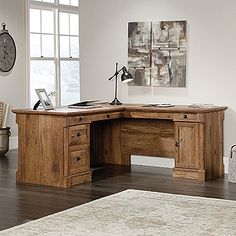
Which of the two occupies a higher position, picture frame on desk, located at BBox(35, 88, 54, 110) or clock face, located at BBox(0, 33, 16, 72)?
clock face, located at BBox(0, 33, 16, 72)

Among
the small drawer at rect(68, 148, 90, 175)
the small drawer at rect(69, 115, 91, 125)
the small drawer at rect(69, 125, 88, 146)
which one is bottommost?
the small drawer at rect(68, 148, 90, 175)

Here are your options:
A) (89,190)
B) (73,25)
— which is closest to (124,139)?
(89,190)

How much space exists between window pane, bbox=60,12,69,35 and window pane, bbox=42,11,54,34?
9.2 inches

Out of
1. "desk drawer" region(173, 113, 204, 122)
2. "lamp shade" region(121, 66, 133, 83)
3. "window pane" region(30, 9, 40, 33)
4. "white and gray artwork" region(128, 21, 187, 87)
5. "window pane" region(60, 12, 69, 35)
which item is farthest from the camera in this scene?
"window pane" region(60, 12, 69, 35)

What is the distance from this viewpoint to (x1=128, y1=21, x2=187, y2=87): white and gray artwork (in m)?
7.26

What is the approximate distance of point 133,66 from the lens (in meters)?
7.60

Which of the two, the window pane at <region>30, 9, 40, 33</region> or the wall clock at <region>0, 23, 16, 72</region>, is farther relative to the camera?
the window pane at <region>30, 9, 40, 33</region>

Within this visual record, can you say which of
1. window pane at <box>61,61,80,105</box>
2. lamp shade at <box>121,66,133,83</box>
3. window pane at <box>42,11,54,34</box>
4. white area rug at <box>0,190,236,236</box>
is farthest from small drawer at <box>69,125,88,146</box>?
window pane at <box>61,61,80,105</box>

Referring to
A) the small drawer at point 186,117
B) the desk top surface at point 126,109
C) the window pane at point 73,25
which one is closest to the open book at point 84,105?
the desk top surface at point 126,109

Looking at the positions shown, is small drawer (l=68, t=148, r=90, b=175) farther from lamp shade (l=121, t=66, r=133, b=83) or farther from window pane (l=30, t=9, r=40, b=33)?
window pane (l=30, t=9, r=40, b=33)

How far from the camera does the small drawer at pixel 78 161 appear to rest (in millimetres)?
6281

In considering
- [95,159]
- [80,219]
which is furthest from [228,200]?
[95,159]

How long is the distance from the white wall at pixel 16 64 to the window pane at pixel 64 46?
1015 mm

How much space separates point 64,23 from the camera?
10.3m
